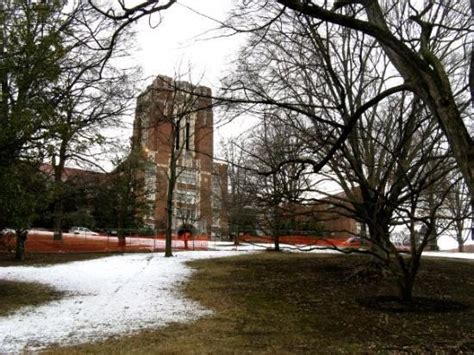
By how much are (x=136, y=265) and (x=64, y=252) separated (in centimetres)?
818

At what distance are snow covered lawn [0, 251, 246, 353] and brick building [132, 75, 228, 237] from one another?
709cm

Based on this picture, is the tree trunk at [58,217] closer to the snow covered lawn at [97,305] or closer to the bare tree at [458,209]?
the snow covered lawn at [97,305]

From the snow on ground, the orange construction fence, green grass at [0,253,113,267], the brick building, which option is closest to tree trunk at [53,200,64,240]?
the orange construction fence

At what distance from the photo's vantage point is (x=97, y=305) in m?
11.4

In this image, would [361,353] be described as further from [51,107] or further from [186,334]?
[51,107]

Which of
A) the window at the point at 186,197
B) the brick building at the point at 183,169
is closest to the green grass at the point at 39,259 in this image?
the brick building at the point at 183,169

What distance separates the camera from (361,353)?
7.64 metres

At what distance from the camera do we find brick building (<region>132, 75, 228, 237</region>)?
2397cm

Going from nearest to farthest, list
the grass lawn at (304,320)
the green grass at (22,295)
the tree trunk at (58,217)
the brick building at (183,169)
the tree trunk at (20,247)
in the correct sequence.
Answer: the grass lawn at (304,320), the green grass at (22,295), the tree trunk at (20,247), the brick building at (183,169), the tree trunk at (58,217)

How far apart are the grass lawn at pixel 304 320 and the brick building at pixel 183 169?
9196mm

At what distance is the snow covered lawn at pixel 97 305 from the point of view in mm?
8930

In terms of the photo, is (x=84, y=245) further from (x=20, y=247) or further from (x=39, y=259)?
(x=20, y=247)

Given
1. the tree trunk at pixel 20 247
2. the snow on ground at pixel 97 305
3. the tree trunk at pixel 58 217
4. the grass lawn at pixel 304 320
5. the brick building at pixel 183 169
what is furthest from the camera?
the tree trunk at pixel 58 217

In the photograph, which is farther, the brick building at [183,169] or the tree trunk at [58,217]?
the tree trunk at [58,217]
